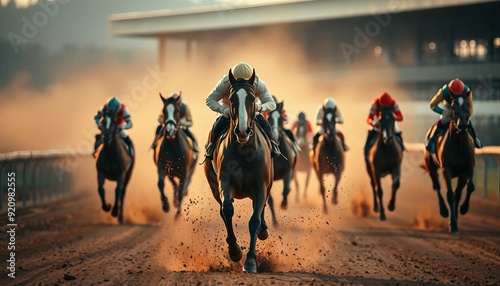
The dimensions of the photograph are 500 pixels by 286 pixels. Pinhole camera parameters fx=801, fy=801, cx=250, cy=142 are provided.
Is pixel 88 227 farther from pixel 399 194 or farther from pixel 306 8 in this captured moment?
pixel 306 8

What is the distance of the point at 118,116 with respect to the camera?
14.4m

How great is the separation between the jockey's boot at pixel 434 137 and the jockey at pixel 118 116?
5.34m

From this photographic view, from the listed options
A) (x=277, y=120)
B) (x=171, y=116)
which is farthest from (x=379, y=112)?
(x=171, y=116)

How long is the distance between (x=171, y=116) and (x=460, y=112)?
5.00 metres

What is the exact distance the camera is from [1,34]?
32.5 meters

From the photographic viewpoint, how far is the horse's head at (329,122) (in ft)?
51.7

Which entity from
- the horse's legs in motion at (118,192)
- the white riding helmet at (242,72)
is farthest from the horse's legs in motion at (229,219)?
the horse's legs in motion at (118,192)

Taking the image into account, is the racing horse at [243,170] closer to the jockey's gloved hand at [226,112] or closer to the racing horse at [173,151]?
the jockey's gloved hand at [226,112]

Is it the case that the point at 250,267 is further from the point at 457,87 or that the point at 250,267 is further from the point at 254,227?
the point at 457,87

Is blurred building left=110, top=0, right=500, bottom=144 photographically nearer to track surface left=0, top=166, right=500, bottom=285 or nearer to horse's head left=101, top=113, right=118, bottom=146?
track surface left=0, top=166, right=500, bottom=285

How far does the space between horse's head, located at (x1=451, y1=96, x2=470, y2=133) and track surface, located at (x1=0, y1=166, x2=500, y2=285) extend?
1.70 m

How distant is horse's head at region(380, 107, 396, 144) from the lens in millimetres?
14305

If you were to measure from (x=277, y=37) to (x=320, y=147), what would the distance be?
26682 millimetres

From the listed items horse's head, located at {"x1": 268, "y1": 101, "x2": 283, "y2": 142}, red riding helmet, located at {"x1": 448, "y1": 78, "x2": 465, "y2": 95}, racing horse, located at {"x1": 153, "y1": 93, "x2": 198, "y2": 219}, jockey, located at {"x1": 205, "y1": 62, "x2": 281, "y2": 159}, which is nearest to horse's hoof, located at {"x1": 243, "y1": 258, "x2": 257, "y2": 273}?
jockey, located at {"x1": 205, "y1": 62, "x2": 281, "y2": 159}
